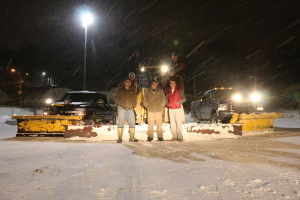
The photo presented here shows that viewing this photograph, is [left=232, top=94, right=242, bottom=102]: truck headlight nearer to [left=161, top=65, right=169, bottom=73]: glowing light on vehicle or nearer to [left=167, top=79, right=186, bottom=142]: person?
[left=161, top=65, right=169, bottom=73]: glowing light on vehicle

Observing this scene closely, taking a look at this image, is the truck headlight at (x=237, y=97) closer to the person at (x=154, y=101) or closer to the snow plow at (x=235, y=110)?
the snow plow at (x=235, y=110)

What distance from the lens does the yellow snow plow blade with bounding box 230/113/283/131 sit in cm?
1134

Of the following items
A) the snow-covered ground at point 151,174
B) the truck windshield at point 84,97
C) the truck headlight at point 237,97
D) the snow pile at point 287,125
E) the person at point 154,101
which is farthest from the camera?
the snow pile at point 287,125

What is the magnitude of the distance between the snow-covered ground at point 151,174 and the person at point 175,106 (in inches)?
71.9

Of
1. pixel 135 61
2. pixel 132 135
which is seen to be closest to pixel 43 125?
pixel 132 135

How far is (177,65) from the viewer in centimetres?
1052

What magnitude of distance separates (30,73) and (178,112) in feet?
243

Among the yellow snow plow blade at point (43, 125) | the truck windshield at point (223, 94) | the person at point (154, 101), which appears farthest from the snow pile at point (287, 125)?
the yellow snow plow blade at point (43, 125)

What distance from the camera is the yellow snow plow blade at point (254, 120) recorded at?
11336 mm

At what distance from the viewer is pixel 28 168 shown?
17.6 feet

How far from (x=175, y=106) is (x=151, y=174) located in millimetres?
4532

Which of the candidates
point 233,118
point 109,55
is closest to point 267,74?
point 109,55

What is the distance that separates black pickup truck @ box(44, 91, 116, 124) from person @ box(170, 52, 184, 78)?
116 inches

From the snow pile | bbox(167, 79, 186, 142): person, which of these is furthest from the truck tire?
bbox(167, 79, 186, 142): person
